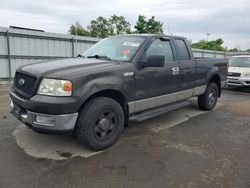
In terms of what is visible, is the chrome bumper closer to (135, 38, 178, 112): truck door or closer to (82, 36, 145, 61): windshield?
(135, 38, 178, 112): truck door

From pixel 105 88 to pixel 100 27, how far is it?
163ft

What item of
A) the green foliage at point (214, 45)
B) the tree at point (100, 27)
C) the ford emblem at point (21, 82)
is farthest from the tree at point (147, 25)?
the ford emblem at point (21, 82)

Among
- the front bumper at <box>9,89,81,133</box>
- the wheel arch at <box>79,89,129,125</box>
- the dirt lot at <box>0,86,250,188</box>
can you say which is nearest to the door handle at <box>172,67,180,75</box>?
the dirt lot at <box>0,86,250,188</box>

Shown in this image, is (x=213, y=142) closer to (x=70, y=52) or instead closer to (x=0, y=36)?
(x=0, y=36)

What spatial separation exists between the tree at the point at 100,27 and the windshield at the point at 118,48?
45.2 meters

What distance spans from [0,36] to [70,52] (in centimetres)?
380

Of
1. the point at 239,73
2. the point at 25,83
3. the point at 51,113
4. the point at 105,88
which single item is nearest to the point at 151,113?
the point at 105,88

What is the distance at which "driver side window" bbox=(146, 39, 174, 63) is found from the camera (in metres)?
4.66

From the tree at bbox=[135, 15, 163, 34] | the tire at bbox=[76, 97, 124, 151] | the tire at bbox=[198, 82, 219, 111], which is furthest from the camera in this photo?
the tree at bbox=[135, 15, 163, 34]

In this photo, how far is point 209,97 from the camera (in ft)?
21.8

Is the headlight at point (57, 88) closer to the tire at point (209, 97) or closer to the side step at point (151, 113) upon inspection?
the side step at point (151, 113)

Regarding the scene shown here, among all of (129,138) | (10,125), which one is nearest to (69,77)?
(129,138)

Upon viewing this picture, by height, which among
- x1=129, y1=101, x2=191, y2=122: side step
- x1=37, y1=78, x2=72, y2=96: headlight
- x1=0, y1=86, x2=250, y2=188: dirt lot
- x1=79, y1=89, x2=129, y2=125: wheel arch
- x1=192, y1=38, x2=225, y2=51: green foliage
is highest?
x1=192, y1=38, x2=225, y2=51: green foliage

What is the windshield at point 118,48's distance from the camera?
14.5ft
